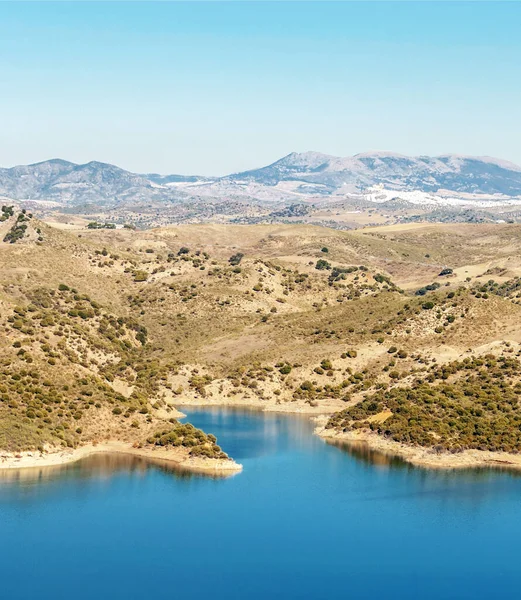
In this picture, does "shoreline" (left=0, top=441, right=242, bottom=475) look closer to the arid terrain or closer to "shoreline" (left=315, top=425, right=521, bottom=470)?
the arid terrain

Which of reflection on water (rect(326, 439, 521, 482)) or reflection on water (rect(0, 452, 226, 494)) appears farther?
reflection on water (rect(326, 439, 521, 482))

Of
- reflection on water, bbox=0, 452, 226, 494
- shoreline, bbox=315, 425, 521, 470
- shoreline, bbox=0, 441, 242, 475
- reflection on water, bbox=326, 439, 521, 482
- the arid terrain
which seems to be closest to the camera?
reflection on water, bbox=0, 452, 226, 494

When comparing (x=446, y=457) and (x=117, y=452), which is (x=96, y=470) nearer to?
(x=117, y=452)

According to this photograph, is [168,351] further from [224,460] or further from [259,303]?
[224,460]

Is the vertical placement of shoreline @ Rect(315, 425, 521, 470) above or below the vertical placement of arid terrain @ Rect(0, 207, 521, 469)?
below

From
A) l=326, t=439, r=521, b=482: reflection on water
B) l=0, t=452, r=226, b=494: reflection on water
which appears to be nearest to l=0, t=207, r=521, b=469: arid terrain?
l=326, t=439, r=521, b=482: reflection on water

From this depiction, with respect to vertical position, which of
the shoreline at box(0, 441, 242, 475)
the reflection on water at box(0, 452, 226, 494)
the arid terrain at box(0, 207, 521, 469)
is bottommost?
Result: the reflection on water at box(0, 452, 226, 494)

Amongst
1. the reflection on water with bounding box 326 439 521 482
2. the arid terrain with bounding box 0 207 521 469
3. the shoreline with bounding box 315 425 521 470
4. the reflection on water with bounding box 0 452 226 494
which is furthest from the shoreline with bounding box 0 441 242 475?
the shoreline with bounding box 315 425 521 470

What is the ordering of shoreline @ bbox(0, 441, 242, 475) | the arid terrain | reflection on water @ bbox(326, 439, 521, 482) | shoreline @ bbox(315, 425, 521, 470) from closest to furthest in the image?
shoreline @ bbox(0, 441, 242, 475), reflection on water @ bbox(326, 439, 521, 482), shoreline @ bbox(315, 425, 521, 470), the arid terrain

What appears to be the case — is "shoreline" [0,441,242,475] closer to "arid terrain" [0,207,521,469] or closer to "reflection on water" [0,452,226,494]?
"arid terrain" [0,207,521,469]
